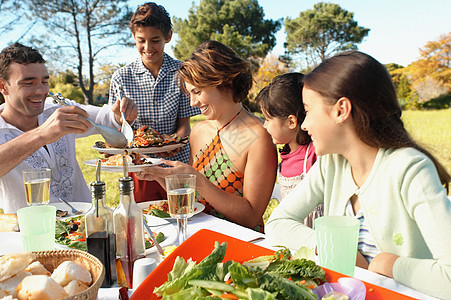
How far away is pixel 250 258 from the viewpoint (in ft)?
4.21

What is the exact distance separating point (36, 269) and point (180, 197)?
27.0 inches

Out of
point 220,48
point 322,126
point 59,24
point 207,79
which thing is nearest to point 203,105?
point 207,79

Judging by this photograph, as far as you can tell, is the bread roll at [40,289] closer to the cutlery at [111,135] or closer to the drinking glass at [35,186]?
the drinking glass at [35,186]

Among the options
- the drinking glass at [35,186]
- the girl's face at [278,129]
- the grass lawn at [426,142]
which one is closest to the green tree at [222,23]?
the grass lawn at [426,142]

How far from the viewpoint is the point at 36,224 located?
1483mm

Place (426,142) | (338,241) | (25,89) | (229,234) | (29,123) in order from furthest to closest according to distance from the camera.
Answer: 1. (426,142)
2. (29,123)
3. (25,89)
4. (229,234)
5. (338,241)

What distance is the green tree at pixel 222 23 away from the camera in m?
31.0

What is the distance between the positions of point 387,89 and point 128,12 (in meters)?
21.5

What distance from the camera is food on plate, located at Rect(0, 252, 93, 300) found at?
0.91 metres

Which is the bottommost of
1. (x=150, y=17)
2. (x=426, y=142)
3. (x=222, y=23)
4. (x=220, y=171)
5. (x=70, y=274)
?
(x=426, y=142)

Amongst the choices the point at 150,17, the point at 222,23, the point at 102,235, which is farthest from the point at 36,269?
the point at 222,23

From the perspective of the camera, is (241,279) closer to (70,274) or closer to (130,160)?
(70,274)

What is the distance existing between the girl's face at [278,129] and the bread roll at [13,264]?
6.01 ft

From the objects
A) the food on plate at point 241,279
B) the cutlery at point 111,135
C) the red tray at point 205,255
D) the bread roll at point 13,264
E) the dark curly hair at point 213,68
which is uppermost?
the dark curly hair at point 213,68
